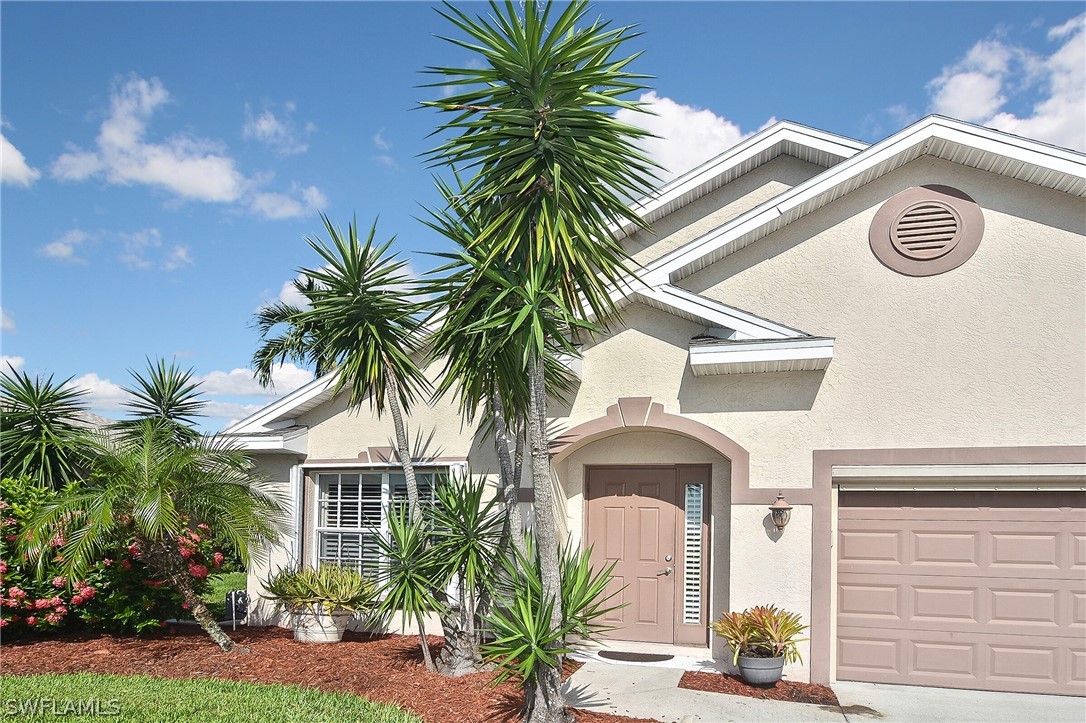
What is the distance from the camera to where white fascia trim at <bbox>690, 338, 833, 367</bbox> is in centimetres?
843

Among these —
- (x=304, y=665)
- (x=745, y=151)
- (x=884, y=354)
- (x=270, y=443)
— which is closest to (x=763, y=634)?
(x=884, y=354)

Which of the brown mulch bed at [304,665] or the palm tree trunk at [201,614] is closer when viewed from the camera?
the brown mulch bed at [304,665]

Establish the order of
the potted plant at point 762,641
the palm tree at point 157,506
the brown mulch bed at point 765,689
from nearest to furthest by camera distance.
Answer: the brown mulch bed at point 765,689 < the potted plant at point 762,641 < the palm tree at point 157,506

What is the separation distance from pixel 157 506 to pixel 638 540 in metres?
6.19

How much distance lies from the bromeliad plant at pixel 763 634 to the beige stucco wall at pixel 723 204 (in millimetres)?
6685

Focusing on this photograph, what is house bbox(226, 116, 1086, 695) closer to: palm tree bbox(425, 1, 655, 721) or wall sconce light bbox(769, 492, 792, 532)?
wall sconce light bbox(769, 492, 792, 532)

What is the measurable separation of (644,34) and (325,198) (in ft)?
14.8

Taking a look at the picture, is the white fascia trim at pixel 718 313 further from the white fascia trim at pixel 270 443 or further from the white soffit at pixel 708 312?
the white fascia trim at pixel 270 443

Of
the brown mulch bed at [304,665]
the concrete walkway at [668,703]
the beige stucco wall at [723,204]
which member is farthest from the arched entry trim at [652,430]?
the beige stucco wall at [723,204]

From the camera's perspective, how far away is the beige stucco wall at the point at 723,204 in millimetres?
12703

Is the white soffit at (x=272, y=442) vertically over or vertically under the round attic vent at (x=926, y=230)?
under

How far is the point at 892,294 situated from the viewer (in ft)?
28.8

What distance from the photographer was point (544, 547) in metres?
6.52

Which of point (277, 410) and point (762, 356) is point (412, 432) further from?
point (762, 356)
